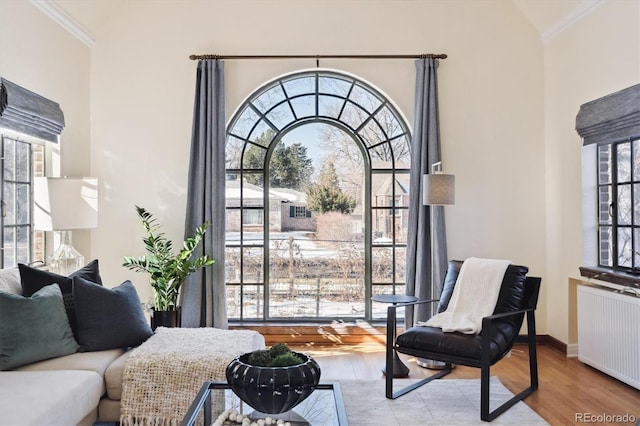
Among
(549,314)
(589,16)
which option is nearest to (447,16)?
(589,16)

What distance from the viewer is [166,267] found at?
166 inches

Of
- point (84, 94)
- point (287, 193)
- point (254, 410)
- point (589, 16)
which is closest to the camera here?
point (254, 410)

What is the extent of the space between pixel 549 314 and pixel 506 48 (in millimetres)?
2569

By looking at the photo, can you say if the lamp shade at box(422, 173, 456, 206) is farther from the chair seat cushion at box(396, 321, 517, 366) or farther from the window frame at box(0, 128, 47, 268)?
the window frame at box(0, 128, 47, 268)

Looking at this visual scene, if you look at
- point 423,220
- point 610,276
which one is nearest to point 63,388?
point 423,220

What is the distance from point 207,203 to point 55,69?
5.46 feet

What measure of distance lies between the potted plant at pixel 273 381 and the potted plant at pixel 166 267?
7.28ft

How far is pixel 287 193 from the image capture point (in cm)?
494

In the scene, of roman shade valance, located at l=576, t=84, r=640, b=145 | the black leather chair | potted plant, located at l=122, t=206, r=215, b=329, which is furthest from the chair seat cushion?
potted plant, located at l=122, t=206, r=215, b=329

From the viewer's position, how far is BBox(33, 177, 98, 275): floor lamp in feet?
12.0

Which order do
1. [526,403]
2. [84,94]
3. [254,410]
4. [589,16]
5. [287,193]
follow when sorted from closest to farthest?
[254,410]
[526,403]
[589,16]
[84,94]
[287,193]

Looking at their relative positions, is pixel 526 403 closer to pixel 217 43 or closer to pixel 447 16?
pixel 447 16

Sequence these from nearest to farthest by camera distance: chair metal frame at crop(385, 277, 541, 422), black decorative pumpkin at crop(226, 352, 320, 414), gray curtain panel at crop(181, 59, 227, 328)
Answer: black decorative pumpkin at crop(226, 352, 320, 414) → chair metal frame at crop(385, 277, 541, 422) → gray curtain panel at crop(181, 59, 227, 328)

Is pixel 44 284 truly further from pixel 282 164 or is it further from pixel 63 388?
pixel 282 164
